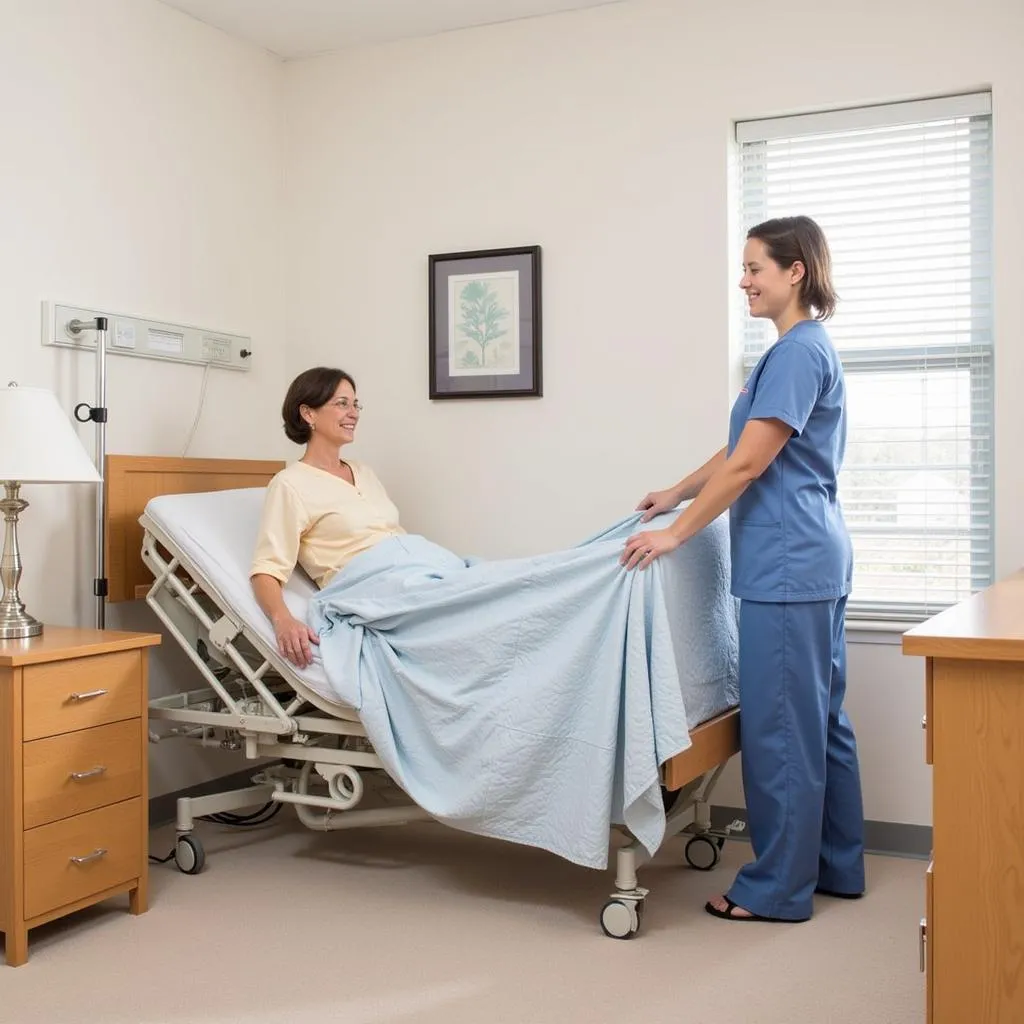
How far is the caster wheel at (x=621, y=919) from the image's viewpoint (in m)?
2.54

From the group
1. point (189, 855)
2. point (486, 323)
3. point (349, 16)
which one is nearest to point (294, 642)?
point (189, 855)

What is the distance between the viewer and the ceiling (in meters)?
3.49

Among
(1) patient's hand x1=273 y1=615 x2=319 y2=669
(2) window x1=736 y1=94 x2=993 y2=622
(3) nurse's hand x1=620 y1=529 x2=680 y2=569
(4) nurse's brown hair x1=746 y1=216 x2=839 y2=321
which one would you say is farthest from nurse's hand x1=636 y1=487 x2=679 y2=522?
(1) patient's hand x1=273 y1=615 x2=319 y2=669

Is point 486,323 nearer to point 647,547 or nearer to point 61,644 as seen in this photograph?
point 647,547

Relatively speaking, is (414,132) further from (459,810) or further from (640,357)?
(459,810)

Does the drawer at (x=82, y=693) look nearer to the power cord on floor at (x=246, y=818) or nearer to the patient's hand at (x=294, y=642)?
the patient's hand at (x=294, y=642)

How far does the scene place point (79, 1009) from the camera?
222 cm

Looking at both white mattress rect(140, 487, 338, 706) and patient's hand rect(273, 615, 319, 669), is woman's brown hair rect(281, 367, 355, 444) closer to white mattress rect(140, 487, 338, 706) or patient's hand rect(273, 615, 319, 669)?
white mattress rect(140, 487, 338, 706)

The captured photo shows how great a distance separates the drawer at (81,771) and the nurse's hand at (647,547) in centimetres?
120

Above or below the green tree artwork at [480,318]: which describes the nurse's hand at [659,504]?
below

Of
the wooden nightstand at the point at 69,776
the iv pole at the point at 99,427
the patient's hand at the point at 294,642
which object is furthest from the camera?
the iv pole at the point at 99,427

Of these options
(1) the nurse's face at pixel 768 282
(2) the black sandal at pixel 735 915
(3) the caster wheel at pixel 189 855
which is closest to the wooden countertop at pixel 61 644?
(3) the caster wheel at pixel 189 855

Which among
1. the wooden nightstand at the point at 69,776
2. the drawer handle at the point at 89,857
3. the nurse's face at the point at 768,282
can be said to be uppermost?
the nurse's face at the point at 768,282

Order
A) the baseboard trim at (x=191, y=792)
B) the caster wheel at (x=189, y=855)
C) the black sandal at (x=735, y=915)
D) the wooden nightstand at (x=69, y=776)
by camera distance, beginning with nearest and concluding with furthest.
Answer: the wooden nightstand at (x=69, y=776) → the black sandal at (x=735, y=915) → the caster wheel at (x=189, y=855) → the baseboard trim at (x=191, y=792)
